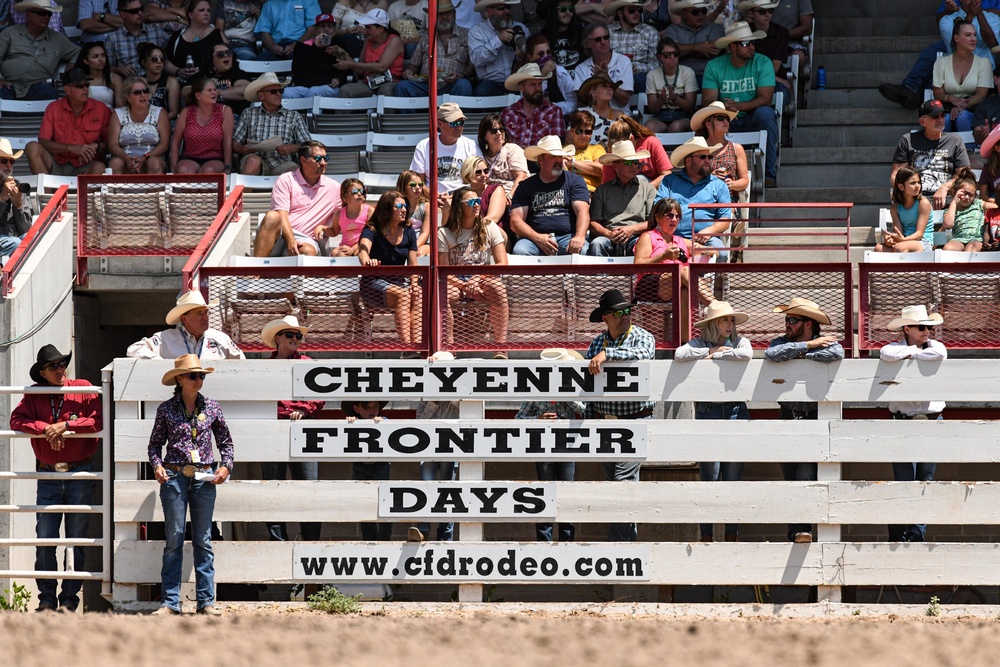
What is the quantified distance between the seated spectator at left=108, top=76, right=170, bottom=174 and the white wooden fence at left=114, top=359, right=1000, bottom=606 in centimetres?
508

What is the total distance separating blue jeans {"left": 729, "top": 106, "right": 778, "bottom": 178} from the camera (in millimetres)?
13672

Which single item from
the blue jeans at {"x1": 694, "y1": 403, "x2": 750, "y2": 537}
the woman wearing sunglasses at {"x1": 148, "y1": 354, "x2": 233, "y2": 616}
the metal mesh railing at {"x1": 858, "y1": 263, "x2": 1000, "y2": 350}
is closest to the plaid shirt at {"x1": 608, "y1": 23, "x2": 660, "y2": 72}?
the metal mesh railing at {"x1": 858, "y1": 263, "x2": 1000, "y2": 350}

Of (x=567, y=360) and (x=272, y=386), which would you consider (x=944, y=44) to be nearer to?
(x=567, y=360)

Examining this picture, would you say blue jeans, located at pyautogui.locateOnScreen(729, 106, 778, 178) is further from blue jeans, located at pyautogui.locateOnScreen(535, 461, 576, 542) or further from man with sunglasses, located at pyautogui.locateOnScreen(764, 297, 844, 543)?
blue jeans, located at pyautogui.locateOnScreen(535, 461, 576, 542)

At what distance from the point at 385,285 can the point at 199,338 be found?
1287 millimetres

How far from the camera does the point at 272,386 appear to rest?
941cm

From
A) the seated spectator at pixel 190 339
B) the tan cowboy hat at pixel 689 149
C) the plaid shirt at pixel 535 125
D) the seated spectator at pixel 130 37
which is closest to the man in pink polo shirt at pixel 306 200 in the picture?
the seated spectator at pixel 190 339

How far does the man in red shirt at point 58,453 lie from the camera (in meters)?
9.79

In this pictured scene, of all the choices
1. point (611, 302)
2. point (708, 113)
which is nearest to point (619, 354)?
point (611, 302)

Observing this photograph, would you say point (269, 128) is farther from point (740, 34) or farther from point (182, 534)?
point (182, 534)

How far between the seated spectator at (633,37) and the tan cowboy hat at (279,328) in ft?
20.4

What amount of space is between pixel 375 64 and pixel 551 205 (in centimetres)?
477

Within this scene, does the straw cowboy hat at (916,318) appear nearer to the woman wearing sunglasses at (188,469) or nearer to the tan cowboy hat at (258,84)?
the woman wearing sunglasses at (188,469)

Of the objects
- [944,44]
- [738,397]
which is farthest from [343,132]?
[738,397]
